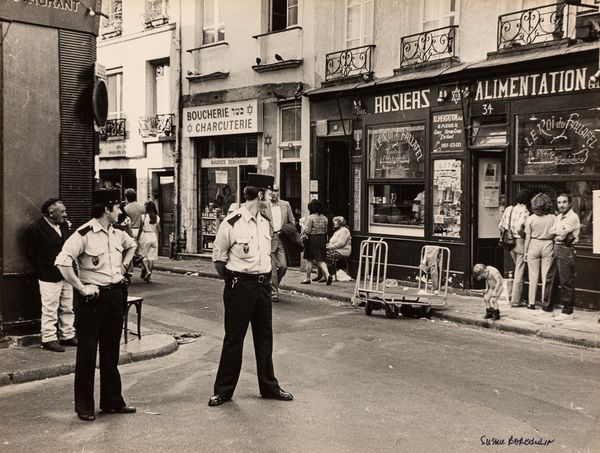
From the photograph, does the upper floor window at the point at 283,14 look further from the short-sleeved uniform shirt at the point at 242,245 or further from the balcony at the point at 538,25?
the short-sleeved uniform shirt at the point at 242,245

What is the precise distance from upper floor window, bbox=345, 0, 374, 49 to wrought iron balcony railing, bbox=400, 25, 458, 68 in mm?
1315

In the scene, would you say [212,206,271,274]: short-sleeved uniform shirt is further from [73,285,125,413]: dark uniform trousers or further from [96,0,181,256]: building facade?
[96,0,181,256]: building facade

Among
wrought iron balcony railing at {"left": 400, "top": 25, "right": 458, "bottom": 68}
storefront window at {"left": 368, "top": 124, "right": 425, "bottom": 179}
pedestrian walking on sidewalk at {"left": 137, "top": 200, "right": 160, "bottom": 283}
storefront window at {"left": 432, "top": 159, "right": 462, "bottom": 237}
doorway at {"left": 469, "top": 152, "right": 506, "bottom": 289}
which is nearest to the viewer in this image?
doorway at {"left": 469, "top": 152, "right": 506, "bottom": 289}

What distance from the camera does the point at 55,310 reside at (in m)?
8.80

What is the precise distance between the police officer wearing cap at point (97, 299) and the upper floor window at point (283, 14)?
1345 cm

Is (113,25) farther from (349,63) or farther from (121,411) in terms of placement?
(121,411)

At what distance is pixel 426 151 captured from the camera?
15070 mm

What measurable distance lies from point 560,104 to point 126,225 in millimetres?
8762

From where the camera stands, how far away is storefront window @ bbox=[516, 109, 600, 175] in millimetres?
12016

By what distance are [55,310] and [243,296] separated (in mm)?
3298

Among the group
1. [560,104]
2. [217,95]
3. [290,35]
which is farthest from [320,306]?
[217,95]

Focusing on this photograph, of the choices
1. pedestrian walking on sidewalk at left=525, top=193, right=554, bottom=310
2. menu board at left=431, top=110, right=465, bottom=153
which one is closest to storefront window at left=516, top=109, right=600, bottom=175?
pedestrian walking on sidewalk at left=525, top=193, right=554, bottom=310

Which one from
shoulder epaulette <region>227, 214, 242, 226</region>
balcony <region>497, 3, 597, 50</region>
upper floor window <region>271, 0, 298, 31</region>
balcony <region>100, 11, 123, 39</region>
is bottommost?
shoulder epaulette <region>227, 214, 242, 226</region>

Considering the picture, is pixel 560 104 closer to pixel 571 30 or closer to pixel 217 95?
pixel 571 30
